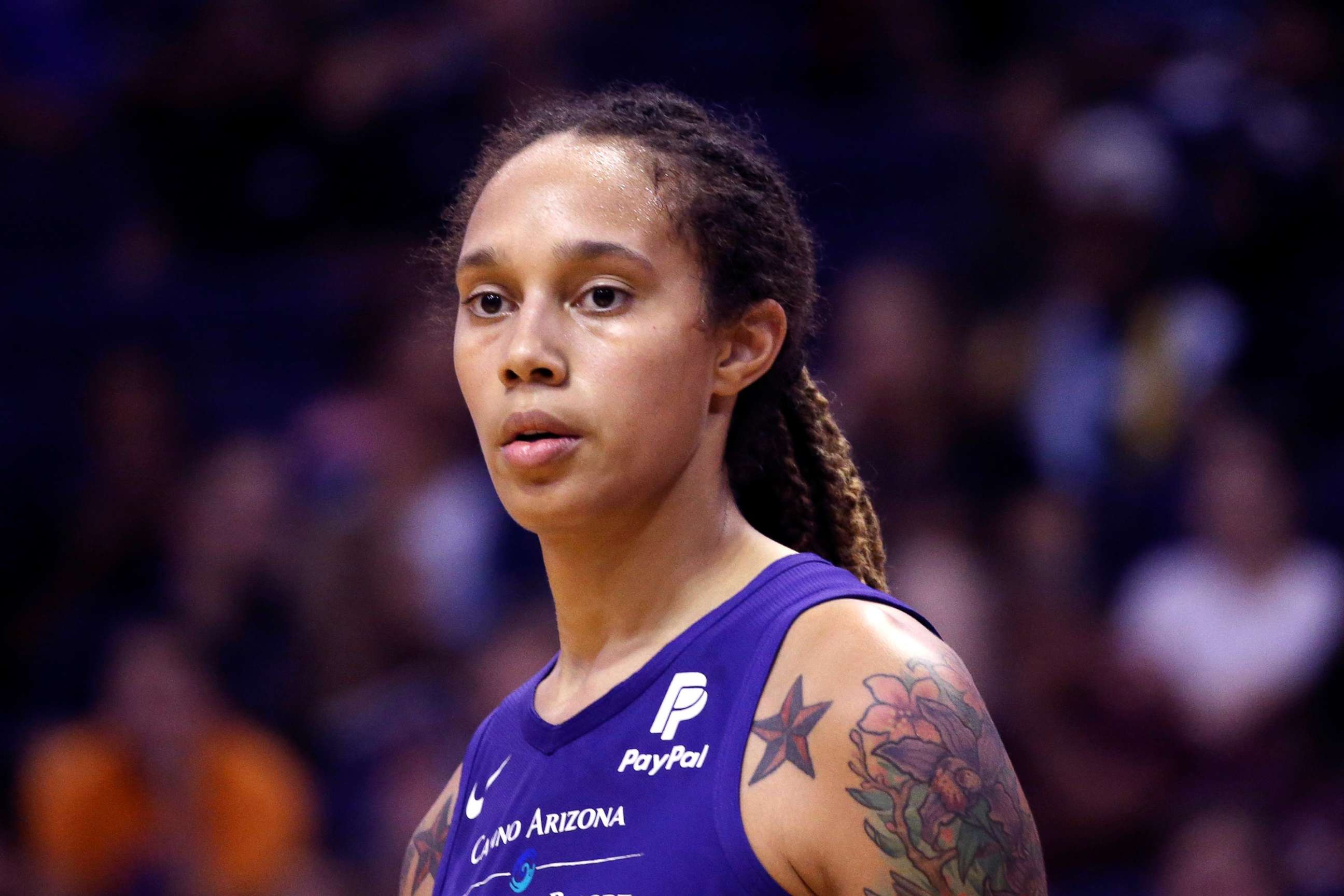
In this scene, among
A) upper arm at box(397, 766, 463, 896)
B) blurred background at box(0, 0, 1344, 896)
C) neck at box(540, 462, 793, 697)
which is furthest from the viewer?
blurred background at box(0, 0, 1344, 896)

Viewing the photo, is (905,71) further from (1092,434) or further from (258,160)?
(258,160)

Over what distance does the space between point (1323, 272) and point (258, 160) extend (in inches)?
177

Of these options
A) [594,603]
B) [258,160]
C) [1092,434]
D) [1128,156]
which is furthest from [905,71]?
[594,603]

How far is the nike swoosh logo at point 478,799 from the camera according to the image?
2.85 meters

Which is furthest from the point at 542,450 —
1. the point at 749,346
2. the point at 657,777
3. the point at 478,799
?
the point at 478,799

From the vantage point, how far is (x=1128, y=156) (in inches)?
274

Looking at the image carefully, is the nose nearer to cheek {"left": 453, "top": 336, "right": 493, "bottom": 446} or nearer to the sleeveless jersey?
cheek {"left": 453, "top": 336, "right": 493, "bottom": 446}

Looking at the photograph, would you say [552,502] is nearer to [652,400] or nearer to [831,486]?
[652,400]

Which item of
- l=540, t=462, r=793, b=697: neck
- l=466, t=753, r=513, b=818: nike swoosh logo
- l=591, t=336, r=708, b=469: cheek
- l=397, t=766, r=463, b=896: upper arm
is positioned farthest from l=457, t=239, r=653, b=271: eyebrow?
l=397, t=766, r=463, b=896: upper arm

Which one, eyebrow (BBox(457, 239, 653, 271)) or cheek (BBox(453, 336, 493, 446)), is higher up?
eyebrow (BBox(457, 239, 653, 271))

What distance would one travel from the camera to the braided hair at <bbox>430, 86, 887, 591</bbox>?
2707 millimetres

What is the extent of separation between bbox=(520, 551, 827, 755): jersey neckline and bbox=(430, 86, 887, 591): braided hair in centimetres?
23

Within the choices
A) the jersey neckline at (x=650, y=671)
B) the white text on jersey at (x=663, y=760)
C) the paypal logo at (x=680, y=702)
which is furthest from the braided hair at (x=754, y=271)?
the white text on jersey at (x=663, y=760)

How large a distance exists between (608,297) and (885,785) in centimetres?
83
